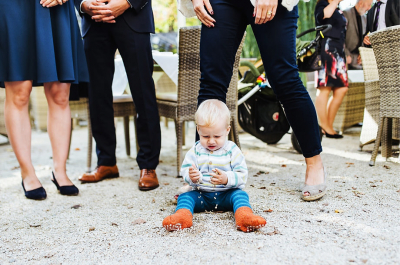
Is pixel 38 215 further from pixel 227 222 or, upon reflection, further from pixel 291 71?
pixel 291 71

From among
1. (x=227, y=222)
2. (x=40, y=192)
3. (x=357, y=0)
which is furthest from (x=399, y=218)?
(x=357, y=0)

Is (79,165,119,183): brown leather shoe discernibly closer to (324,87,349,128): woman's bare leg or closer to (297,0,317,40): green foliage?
(324,87,349,128): woman's bare leg

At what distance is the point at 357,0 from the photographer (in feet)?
14.8

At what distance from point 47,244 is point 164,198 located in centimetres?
70

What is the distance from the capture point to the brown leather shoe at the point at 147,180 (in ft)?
7.12

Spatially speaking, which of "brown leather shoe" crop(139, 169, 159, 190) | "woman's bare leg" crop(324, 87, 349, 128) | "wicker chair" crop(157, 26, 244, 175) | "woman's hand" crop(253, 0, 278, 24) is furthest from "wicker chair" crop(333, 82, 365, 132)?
"woman's hand" crop(253, 0, 278, 24)

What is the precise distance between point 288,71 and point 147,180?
3.42ft

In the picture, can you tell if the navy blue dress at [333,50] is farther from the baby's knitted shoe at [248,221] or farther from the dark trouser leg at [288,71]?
the baby's knitted shoe at [248,221]

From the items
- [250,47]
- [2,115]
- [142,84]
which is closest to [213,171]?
[142,84]

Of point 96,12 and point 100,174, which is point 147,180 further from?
point 96,12

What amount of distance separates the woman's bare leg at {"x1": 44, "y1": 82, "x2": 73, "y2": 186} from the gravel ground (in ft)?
0.55

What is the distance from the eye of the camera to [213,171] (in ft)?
5.22

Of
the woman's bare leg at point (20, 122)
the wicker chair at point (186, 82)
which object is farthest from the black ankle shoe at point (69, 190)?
the wicker chair at point (186, 82)

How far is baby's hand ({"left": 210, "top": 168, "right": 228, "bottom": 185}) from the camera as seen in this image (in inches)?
61.2
